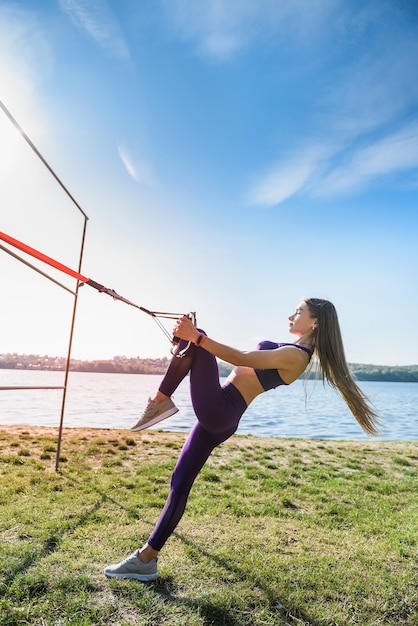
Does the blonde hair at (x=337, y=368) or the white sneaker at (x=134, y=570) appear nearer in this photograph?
the white sneaker at (x=134, y=570)

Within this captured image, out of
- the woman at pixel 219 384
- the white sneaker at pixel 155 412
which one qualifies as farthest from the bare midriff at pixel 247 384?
the white sneaker at pixel 155 412

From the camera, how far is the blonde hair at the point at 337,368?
3.61m

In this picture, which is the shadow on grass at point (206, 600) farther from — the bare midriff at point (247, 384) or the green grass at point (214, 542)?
the bare midriff at point (247, 384)

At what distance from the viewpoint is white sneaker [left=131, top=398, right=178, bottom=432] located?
3488 millimetres

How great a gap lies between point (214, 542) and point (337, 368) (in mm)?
1927

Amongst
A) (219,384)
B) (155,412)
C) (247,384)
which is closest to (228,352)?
(219,384)

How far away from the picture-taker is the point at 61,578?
9.61 ft

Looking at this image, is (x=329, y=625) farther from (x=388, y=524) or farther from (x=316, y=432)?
(x=316, y=432)

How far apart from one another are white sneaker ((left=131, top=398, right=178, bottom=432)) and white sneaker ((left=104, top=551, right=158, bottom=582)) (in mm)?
950

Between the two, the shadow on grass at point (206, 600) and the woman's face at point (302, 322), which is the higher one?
the woman's face at point (302, 322)

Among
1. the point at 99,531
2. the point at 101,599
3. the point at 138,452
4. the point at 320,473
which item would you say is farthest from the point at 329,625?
the point at 138,452

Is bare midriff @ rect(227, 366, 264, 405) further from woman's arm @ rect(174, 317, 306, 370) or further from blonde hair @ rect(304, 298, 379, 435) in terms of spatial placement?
blonde hair @ rect(304, 298, 379, 435)

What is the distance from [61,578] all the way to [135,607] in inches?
23.4

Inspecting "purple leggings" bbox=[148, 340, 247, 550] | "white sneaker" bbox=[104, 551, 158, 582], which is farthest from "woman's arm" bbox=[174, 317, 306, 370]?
"white sneaker" bbox=[104, 551, 158, 582]
